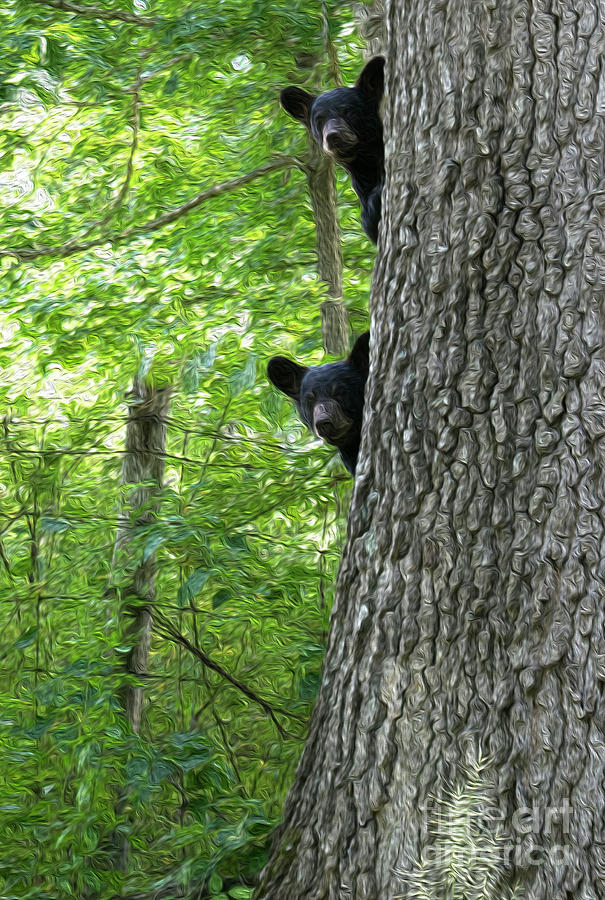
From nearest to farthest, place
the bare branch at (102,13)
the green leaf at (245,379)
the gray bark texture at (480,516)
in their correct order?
the gray bark texture at (480,516), the green leaf at (245,379), the bare branch at (102,13)

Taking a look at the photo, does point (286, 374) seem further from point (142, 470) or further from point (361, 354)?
point (142, 470)

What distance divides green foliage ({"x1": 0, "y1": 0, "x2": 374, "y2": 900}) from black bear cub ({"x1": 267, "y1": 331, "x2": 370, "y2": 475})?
0.52 ft

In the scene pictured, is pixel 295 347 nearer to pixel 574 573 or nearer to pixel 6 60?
pixel 6 60

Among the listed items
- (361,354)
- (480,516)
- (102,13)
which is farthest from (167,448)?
(480,516)

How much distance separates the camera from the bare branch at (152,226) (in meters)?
4.34

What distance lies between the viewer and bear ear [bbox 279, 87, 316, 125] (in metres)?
3.53

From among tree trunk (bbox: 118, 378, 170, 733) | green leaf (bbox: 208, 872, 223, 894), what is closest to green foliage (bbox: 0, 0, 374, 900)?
green leaf (bbox: 208, 872, 223, 894)

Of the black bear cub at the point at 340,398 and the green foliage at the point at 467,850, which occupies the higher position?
the black bear cub at the point at 340,398

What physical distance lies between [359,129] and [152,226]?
145 cm

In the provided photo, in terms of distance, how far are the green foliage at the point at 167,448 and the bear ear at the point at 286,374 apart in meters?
0.07

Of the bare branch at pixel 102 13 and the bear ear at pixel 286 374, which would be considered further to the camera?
the bare branch at pixel 102 13

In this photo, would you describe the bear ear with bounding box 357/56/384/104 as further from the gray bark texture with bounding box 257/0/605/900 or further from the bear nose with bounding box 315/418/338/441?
the bear nose with bounding box 315/418/338/441

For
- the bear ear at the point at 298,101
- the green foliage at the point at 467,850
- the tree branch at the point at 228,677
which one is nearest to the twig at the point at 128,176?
the bear ear at the point at 298,101

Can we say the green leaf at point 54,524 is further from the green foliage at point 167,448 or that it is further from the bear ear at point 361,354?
the bear ear at point 361,354
